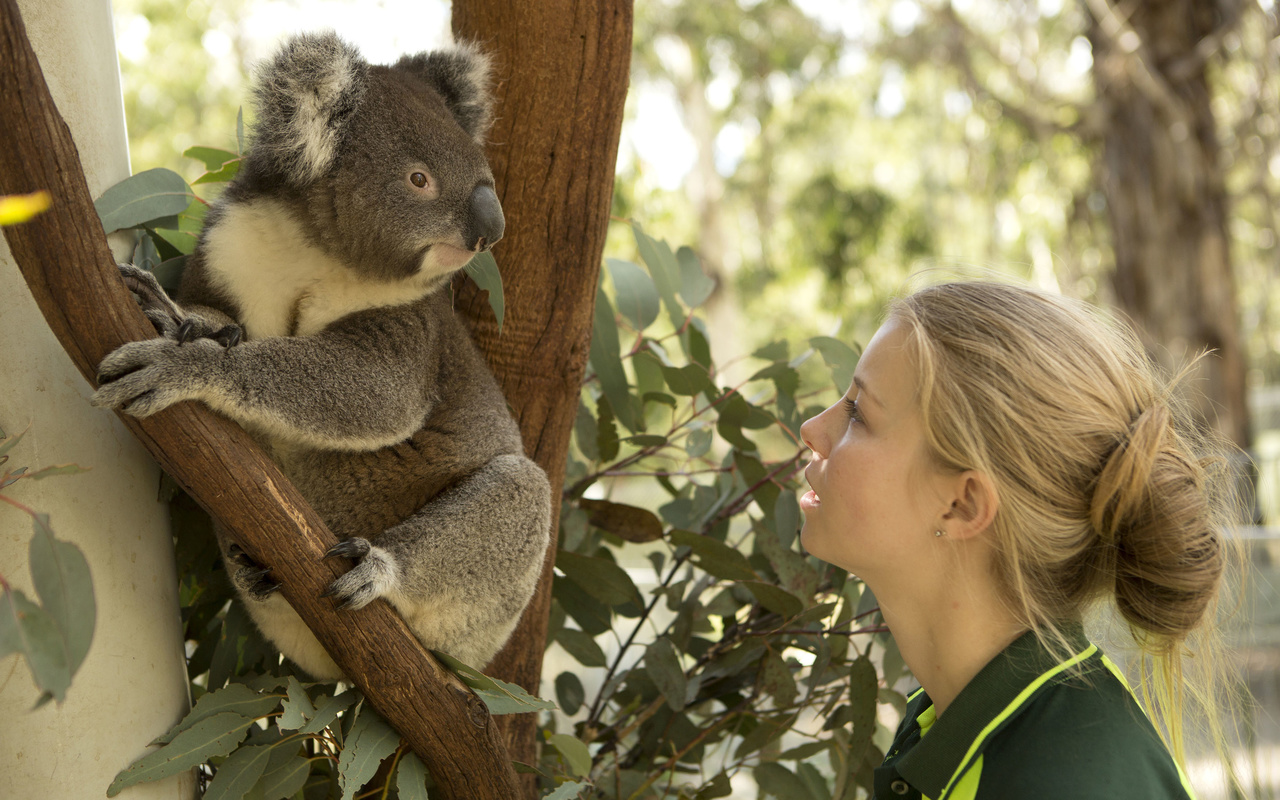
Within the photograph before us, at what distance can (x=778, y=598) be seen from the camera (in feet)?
6.80

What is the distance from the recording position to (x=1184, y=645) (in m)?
1.59

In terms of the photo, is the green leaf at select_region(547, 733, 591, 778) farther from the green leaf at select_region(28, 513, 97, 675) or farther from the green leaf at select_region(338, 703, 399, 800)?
the green leaf at select_region(28, 513, 97, 675)

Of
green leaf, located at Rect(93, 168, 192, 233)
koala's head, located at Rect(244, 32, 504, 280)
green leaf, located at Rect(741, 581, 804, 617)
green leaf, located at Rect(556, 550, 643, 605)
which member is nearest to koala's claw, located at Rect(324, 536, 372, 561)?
→ koala's head, located at Rect(244, 32, 504, 280)

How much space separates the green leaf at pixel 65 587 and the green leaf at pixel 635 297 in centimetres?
166

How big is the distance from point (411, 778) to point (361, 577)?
1.14 ft

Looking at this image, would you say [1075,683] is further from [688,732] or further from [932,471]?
[688,732]

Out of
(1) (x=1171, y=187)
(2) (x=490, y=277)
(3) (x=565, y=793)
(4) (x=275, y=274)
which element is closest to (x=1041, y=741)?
(3) (x=565, y=793)

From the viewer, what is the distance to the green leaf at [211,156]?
80.6 inches

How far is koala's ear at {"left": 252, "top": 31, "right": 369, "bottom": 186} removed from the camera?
1592 millimetres

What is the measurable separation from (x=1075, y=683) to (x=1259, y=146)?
795cm

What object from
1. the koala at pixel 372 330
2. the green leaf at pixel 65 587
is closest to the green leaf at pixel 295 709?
the koala at pixel 372 330

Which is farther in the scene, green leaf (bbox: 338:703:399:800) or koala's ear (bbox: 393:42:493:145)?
koala's ear (bbox: 393:42:493:145)

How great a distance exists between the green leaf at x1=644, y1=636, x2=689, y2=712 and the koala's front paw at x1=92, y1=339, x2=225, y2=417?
1.15 metres

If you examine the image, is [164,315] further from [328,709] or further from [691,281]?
[691,281]
